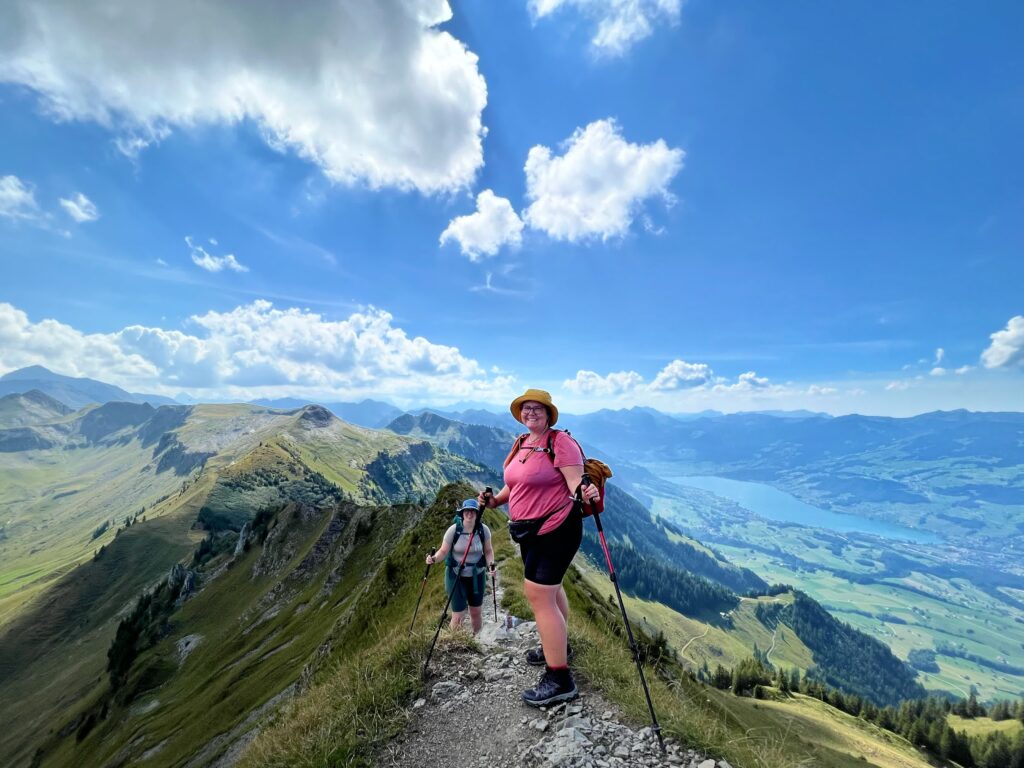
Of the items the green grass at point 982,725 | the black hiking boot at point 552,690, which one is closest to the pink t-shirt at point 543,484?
the black hiking boot at point 552,690

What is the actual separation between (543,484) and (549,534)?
0.82 metres

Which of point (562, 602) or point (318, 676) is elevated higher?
point (562, 602)

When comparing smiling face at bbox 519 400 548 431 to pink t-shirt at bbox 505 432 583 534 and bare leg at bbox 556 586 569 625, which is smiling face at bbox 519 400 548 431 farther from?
bare leg at bbox 556 586 569 625

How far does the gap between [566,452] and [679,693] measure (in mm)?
5804

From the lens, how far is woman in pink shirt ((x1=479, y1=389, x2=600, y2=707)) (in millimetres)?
7359

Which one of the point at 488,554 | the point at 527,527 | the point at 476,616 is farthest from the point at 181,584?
the point at 527,527

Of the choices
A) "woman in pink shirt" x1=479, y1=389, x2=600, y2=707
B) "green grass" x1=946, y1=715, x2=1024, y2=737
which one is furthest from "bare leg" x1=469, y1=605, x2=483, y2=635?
"green grass" x1=946, y1=715, x2=1024, y2=737

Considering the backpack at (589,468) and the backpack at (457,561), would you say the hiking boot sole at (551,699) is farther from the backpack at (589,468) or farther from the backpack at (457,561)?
the backpack at (457,561)

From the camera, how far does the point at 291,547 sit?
92.1 m

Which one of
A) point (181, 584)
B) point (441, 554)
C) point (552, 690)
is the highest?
point (441, 554)

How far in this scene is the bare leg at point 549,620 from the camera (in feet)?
24.2

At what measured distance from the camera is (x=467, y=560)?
37.7 feet

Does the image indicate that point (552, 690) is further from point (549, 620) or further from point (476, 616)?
point (476, 616)

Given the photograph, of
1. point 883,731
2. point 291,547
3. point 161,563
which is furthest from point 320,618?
point 161,563
